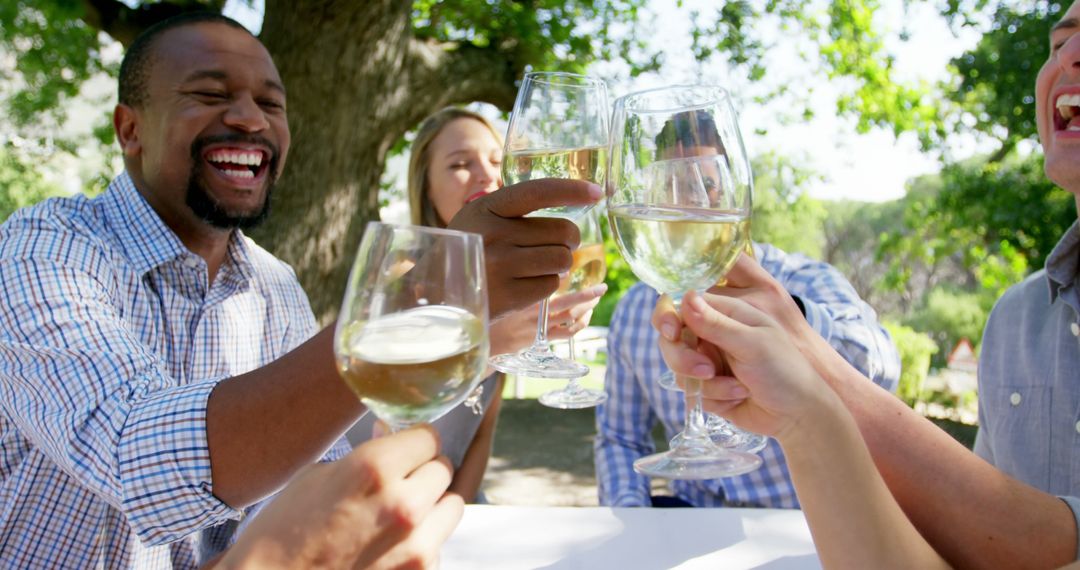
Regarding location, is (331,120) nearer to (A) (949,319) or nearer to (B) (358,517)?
(B) (358,517)

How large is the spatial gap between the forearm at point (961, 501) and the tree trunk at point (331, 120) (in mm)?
5035

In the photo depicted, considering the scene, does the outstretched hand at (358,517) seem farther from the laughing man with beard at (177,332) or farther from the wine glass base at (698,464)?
the wine glass base at (698,464)

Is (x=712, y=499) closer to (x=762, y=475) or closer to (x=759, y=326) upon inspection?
(x=762, y=475)

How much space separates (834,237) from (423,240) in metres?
24.8

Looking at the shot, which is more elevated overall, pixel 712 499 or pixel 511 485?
pixel 712 499

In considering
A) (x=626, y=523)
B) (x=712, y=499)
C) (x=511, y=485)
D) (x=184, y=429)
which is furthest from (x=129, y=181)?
(x=511, y=485)

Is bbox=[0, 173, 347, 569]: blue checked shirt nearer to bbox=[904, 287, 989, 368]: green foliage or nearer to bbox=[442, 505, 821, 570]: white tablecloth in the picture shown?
bbox=[442, 505, 821, 570]: white tablecloth

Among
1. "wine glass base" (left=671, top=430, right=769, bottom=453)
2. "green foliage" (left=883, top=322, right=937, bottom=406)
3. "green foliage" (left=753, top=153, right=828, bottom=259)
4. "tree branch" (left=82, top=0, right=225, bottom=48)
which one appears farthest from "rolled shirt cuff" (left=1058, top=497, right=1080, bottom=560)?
"green foliage" (left=883, top=322, right=937, bottom=406)

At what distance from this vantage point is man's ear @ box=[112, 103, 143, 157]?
270cm

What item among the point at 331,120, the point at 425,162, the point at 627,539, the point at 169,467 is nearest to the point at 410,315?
the point at 169,467

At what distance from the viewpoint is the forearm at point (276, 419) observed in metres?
1.44

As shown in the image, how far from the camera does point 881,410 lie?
152 centimetres

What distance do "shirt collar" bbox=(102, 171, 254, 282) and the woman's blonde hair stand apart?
1.66 meters

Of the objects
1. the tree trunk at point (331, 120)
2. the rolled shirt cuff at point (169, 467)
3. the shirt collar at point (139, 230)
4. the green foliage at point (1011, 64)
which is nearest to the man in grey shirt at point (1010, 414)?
the rolled shirt cuff at point (169, 467)
